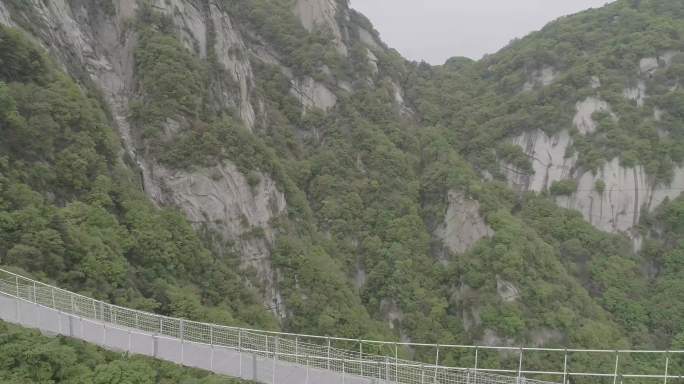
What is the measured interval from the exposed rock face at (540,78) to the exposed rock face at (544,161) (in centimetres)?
1029

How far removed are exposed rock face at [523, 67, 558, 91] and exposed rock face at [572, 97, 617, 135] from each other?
318 inches

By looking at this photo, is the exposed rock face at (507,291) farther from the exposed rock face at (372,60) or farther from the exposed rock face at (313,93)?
the exposed rock face at (372,60)

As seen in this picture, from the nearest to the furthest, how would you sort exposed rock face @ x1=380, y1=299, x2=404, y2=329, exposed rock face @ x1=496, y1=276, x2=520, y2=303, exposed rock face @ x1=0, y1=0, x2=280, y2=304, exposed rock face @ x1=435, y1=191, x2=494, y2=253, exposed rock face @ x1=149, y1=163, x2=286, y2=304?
exposed rock face @ x1=0, y1=0, x2=280, y2=304 < exposed rock face @ x1=149, y1=163, x2=286, y2=304 < exposed rock face @ x1=496, y1=276, x2=520, y2=303 < exposed rock face @ x1=380, y1=299, x2=404, y2=329 < exposed rock face @ x1=435, y1=191, x2=494, y2=253

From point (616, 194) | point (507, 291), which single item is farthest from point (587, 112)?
point (507, 291)

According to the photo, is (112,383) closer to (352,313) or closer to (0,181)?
(0,181)

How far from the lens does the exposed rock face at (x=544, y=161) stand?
53.7 m

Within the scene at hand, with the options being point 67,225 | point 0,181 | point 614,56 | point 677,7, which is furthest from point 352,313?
point 677,7

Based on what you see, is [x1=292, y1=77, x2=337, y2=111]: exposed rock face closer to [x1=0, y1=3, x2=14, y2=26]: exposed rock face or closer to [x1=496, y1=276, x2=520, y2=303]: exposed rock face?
[x1=496, y1=276, x2=520, y2=303]: exposed rock face

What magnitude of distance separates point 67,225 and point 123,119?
17436 mm

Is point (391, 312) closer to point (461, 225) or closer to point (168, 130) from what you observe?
point (461, 225)

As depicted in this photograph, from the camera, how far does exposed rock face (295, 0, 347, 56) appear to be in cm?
5894

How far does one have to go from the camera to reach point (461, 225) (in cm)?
4484

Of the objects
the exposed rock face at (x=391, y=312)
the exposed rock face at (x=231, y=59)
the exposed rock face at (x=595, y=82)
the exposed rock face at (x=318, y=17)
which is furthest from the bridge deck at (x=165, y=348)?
the exposed rock face at (x=595, y=82)

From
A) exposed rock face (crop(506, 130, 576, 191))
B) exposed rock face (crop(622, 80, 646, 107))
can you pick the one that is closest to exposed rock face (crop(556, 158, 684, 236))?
exposed rock face (crop(506, 130, 576, 191))
